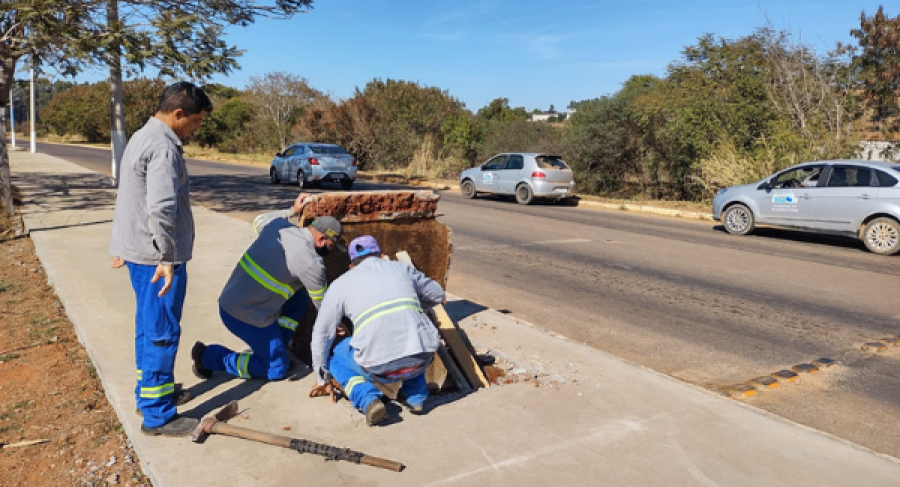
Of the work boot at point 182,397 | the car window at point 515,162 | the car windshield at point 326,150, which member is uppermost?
the car window at point 515,162

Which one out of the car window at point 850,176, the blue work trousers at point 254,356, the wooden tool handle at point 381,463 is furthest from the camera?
the car window at point 850,176

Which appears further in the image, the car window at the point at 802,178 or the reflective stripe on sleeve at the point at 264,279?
the car window at the point at 802,178

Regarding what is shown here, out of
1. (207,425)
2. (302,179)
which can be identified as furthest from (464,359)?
(302,179)

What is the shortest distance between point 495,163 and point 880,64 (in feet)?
46.8

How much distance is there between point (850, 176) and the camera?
1215 cm

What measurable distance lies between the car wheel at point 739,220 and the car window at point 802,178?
2.54 ft

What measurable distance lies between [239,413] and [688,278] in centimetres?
686

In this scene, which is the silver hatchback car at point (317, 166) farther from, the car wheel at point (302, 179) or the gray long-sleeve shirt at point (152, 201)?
the gray long-sleeve shirt at point (152, 201)

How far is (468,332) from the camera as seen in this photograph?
6.04 meters

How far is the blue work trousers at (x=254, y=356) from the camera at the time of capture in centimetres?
456

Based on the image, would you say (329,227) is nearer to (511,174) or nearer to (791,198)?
(791,198)

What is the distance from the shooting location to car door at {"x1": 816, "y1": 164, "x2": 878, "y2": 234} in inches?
462

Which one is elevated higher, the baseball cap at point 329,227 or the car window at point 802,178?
the car window at point 802,178

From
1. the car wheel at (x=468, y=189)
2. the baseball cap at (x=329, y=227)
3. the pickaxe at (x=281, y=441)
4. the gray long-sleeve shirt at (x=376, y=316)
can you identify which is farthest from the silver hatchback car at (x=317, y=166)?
the pickaxe at (x=281, y=441)
